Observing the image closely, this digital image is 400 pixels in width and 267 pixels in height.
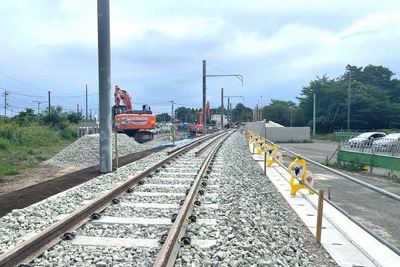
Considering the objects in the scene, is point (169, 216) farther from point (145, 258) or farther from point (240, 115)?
point (240, 115)

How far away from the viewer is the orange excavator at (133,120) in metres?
35.2

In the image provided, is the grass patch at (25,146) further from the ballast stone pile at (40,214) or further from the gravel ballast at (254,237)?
the gravel ballast at (254,237)

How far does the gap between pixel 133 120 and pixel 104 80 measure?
2330cm

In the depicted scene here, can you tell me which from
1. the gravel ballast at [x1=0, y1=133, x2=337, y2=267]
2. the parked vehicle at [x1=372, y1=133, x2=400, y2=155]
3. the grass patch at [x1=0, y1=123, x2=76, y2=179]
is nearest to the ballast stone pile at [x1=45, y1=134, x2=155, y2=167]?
the grass patch at [x1=0, y1=123, x2=76, y2=179]

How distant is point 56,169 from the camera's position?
50.8 ft

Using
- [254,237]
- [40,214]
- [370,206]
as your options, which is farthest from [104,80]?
[254,237]

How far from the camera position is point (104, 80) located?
481 inches

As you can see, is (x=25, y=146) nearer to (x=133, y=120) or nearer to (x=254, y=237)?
(x=133, y=120)

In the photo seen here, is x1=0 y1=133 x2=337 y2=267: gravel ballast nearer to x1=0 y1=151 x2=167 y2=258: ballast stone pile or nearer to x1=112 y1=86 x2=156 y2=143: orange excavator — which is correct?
x1=0 y1=151 x2=167 y2=258: ballast stone pile

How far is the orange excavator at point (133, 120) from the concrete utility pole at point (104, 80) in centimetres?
2303

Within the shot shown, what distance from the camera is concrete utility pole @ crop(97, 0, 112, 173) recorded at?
1205 centimetres

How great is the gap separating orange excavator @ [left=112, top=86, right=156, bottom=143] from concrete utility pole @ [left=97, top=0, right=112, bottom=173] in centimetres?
2303

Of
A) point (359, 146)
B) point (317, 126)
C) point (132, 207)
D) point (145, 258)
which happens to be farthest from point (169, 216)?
point (317, 126)

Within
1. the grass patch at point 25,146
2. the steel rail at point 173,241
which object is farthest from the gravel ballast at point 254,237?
the grass patch at point 25,146
